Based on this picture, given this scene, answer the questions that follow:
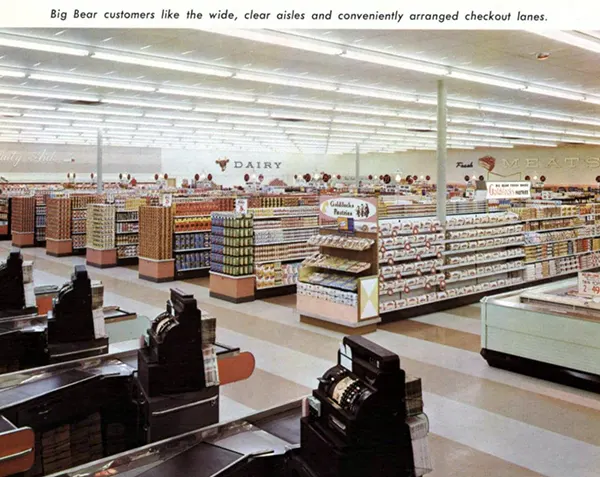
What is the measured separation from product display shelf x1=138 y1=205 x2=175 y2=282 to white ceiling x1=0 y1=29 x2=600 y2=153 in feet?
9.46

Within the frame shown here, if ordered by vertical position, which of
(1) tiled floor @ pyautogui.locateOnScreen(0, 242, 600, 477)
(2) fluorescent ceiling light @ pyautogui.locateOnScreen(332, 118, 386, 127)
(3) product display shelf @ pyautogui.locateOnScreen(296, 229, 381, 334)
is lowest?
(1) tiled floor @ pyautogui.locateOnScreen(0, 242, 600, 477)

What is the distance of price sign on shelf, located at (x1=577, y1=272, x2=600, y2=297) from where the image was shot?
6492 millimetres

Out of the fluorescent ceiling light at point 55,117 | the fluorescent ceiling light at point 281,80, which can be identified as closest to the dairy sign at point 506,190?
the fluorescent ceiling light at point 281,80

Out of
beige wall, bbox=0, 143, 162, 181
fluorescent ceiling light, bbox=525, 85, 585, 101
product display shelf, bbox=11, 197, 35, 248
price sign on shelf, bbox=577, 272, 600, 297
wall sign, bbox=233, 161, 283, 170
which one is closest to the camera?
price sign on shelf, bbox=577, 272, 600, 297

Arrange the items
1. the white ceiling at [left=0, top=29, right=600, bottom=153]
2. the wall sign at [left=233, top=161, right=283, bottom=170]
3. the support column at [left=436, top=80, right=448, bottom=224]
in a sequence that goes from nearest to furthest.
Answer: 1. the white ceiling at [left=0, top=29, right=600, bottom=153]
2. the support column at [left=436, top=80, right=448, bottom=224]
3. the wall sign at [left=233, top=161, right=283, bottom=170]

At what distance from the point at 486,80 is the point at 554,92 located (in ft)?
9.32

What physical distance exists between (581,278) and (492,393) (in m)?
1.85

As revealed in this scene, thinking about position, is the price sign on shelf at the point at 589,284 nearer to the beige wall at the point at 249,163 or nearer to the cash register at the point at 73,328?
the cash register at the point at 73,328

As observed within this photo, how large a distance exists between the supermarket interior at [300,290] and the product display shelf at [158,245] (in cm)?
5

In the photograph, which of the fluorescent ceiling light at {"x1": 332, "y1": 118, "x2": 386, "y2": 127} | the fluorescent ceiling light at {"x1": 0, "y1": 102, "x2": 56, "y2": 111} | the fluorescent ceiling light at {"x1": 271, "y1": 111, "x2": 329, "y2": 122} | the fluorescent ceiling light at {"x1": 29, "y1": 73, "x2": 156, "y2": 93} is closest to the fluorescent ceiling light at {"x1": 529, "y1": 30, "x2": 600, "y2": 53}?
the fluorescent ceiling light at {"x1": 29, "y1": 73, "x2": 156, "y2": 93}

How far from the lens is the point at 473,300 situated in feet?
34.5

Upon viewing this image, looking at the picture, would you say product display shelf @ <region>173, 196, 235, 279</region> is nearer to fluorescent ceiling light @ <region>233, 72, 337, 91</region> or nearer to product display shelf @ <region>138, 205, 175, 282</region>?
product display shelf @ <region>138, 205, 175, 282</region>

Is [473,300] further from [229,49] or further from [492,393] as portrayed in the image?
[229,49]

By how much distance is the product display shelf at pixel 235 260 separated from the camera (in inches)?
410
